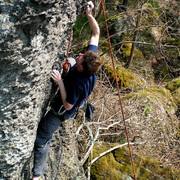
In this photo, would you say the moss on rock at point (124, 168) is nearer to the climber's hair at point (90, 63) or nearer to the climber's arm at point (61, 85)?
the climber's arm at point (61, 85)

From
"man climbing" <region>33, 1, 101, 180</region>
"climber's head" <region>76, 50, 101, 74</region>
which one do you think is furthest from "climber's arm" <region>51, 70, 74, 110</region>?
"climber's head" <region>76, 50, 101, 74</region>

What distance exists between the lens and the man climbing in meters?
2.01

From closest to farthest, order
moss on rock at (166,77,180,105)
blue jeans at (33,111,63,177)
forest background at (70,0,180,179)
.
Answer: blue jeans at (33,111,63,177) → forest background at (70,0,180,179) → moss on rock at (166,77,180,105)

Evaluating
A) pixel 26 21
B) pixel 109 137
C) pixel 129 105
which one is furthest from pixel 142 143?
pixel 26 21

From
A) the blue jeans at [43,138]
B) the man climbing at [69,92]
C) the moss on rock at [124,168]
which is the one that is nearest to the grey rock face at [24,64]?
the man climbing at [69,92]

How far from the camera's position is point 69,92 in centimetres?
205

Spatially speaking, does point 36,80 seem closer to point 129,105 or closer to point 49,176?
point 49,176

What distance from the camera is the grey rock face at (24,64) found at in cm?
118

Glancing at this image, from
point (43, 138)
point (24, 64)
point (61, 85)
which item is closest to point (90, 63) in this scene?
point (61, 85)

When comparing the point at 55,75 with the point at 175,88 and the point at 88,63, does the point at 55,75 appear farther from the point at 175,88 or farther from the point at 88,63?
the point at 175,88

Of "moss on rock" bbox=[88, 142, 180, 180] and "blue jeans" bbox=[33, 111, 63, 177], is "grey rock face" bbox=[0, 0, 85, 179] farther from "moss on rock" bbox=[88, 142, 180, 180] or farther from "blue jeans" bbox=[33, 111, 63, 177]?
"moss on rock" bbox=[88, 142, 180, 180]

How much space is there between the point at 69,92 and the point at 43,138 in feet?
2.28

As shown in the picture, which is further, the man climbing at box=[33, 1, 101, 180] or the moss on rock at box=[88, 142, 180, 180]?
the moss on rock at box=[88, 142, 180, 180]

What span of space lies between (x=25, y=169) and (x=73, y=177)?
998mm
